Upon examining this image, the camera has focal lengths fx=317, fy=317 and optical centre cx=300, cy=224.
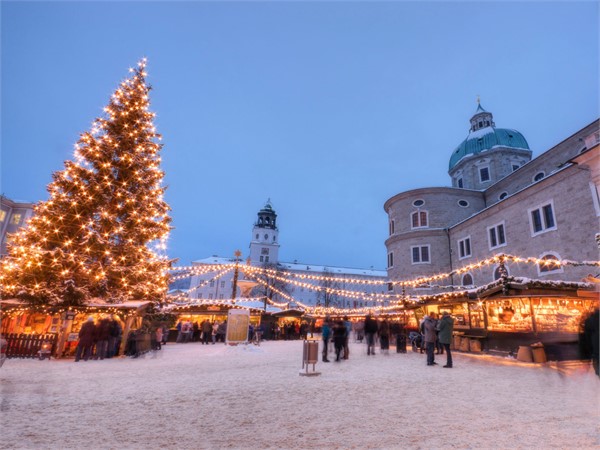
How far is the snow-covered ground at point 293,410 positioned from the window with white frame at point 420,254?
901 inches

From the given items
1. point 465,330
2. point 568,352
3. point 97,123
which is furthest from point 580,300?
point 97,123

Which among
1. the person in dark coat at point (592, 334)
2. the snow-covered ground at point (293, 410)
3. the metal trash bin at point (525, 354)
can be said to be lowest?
the snow-covered ground at point (293, 410)

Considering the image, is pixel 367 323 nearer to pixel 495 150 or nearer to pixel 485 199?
pixel 485 199

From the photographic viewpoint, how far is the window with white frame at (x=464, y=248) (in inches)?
1113

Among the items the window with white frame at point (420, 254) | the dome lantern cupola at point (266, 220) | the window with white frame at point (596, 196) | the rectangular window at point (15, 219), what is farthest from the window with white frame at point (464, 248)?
the dome lantern cupola at point (266, 220)

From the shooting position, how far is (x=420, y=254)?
1254 inches

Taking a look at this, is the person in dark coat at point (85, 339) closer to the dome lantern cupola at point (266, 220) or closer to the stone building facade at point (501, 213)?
the stone building facade at point (501, 213)

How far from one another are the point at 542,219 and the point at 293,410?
21.9 m

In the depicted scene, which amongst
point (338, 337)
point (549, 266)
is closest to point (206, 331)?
point (338, 337)

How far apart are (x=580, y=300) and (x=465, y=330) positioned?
5017 millimetres

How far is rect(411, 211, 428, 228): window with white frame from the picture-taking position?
108 ft

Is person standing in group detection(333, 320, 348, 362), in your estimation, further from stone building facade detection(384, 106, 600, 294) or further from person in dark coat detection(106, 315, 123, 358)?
stone building facade detection(384, 106, 600, 294)

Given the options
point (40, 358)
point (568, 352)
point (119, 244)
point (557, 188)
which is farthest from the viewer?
point (557, 188)

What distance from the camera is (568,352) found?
12234mm
